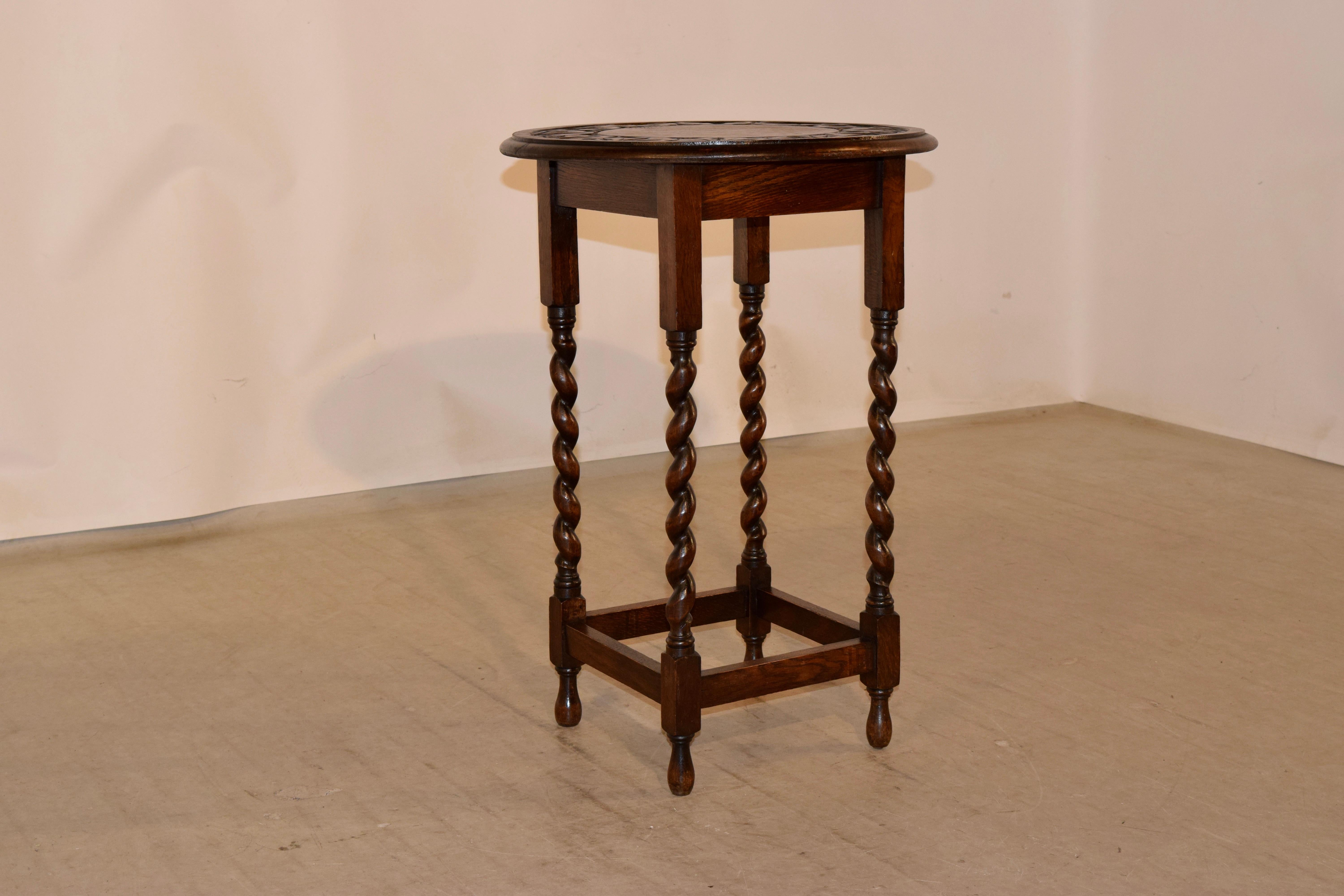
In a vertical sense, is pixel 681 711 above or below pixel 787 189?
below

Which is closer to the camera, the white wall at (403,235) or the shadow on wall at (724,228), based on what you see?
the white wall at (403,235)

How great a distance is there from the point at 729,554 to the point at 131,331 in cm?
156

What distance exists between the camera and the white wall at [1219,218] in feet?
13.0

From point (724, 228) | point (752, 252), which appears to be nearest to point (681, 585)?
point (752, 252)

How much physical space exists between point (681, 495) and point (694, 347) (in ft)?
0.71

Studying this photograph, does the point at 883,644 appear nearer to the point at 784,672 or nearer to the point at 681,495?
the point at 784,672

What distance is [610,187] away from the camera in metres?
2.06

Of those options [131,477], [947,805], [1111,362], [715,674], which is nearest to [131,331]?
[131,477]

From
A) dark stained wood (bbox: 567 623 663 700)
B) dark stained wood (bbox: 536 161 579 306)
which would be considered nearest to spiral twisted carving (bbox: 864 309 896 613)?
dark stained wood (bbox: 567 623 663 700)

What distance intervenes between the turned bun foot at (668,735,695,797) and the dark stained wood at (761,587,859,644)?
0.31 metres

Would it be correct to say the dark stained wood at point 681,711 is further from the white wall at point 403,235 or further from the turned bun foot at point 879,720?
the white wall at point 403,235

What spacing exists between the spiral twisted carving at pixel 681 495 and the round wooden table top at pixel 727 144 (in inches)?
9.9

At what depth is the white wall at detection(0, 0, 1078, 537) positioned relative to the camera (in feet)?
11.2

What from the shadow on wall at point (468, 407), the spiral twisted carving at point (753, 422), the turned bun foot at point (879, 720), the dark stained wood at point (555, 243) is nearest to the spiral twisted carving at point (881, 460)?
the turned bun foot at point (879, 720)
